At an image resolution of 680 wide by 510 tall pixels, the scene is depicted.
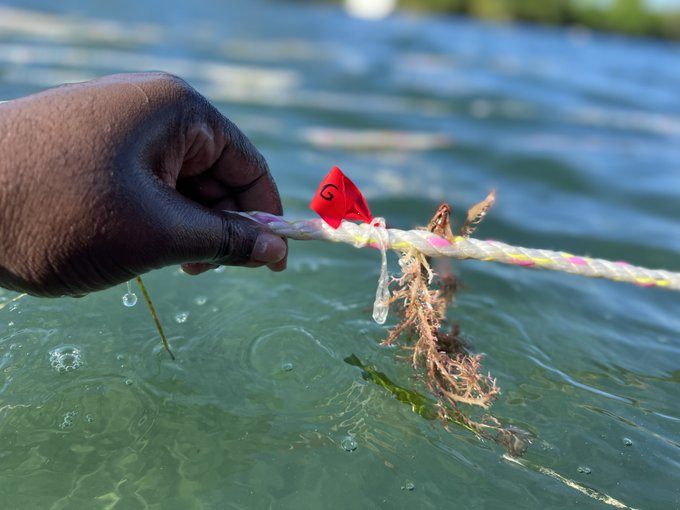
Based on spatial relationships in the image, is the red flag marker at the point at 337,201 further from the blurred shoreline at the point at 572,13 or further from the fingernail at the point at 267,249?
the blurred shoreline at the point at 572,13

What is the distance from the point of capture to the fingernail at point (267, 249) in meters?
1.88

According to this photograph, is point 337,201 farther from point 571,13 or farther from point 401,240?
point 571,13

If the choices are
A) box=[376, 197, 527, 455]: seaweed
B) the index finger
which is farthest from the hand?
box=[376, 197, 527, 455]: seaweed

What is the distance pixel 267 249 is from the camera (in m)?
1.88

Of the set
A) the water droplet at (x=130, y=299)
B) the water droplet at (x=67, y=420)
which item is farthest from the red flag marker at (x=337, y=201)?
the water droplet at (x=67, y=420)

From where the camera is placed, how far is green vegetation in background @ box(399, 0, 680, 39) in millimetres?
50656

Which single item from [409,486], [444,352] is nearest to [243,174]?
[444,352]

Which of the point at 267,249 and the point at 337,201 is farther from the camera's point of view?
the point at 337,201

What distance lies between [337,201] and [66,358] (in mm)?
1276

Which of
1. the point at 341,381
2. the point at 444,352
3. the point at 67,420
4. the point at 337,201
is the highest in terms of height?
the point at 337,201

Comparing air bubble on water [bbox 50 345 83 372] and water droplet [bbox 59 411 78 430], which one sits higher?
air bubble on water [bbox 50 345 83 372]

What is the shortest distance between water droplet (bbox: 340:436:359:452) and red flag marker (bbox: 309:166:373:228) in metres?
0.76

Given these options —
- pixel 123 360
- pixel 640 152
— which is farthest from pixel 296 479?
pixel 640 152

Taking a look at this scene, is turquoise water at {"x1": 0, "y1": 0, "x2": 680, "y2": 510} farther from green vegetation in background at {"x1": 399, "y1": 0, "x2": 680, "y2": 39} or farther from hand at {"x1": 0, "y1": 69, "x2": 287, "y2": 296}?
green vegetation in background at {"x1": 399, "y1": 0, "x2": 680, "y2": 39}
